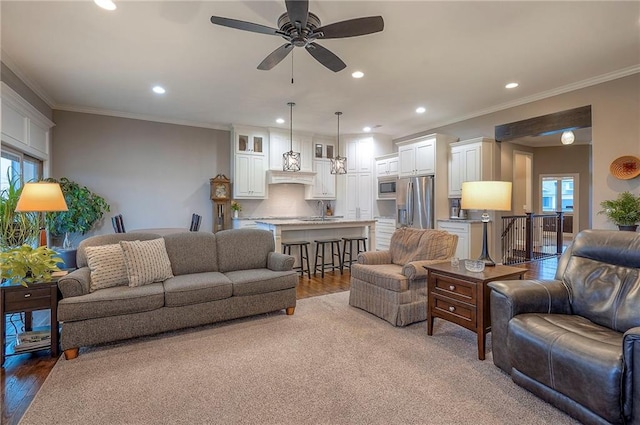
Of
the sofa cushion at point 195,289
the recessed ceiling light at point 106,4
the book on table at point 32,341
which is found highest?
the recessed ceiling light at point 106,4

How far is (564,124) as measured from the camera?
15.3 ft

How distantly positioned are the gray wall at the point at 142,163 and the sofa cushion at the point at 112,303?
11.8ft

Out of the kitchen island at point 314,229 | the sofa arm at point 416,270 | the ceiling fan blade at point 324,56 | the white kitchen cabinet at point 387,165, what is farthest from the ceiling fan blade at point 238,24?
the white kitchen cabinet at point 387,165

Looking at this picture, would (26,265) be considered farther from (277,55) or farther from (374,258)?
(374,258)

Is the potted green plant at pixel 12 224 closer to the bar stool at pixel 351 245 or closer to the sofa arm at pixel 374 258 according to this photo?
the sofa arm at pixel 374 258

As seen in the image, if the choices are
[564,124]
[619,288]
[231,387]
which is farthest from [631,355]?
[564,124]

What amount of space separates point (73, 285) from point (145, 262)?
57 centimetres

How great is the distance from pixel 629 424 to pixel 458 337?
1382mm

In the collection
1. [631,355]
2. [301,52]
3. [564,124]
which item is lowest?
[631,355]

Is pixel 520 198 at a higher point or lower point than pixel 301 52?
lower

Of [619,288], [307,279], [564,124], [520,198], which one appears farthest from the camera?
[520,198]

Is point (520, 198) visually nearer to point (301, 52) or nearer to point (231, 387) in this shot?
point (301, 52)

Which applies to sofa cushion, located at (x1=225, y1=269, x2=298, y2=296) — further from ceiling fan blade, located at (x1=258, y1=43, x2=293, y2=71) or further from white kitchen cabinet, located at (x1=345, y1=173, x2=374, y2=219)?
white kitchen cabinet, located at (x1=345, y1=173, x2=374, y2=219)

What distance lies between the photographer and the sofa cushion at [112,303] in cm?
250
